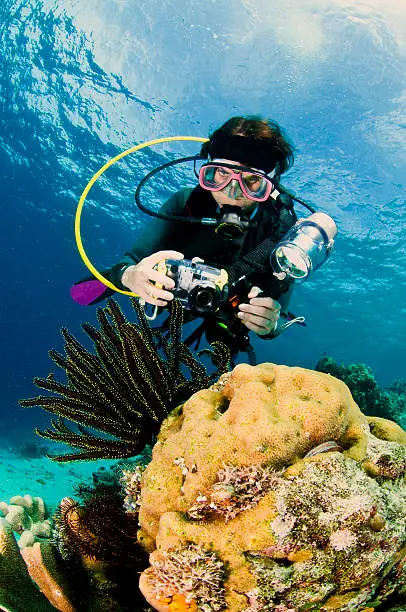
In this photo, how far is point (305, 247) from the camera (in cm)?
306

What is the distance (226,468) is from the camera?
1.70 meters

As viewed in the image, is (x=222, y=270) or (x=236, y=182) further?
(x=236, y=182)

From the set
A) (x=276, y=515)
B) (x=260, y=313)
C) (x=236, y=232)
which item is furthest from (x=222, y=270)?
(x=276, y=515)

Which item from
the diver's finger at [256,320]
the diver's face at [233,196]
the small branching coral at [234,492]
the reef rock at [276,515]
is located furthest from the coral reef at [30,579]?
the diver's face at [233,196]

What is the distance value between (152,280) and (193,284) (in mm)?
343

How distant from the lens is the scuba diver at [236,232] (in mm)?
3473

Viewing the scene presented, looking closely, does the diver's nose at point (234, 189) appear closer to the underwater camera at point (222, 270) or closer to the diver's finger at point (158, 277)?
the underwater camera at point (222, 270)

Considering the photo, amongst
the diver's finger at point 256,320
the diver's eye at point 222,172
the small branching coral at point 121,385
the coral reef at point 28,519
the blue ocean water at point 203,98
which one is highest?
the blue ocean water at point 203,98

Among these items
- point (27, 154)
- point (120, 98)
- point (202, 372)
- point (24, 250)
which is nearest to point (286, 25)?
point (120, 98)

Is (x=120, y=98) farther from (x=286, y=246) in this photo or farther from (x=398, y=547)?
(x=398, y=547)

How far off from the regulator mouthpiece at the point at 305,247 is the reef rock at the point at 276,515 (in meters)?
1.47

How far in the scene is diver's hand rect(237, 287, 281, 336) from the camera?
11.0 feet

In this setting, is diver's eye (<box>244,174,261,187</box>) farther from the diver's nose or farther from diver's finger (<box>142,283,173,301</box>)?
diver's finger (<box>142,283,173,301</box>)

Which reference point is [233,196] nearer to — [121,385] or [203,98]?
[121,385]
